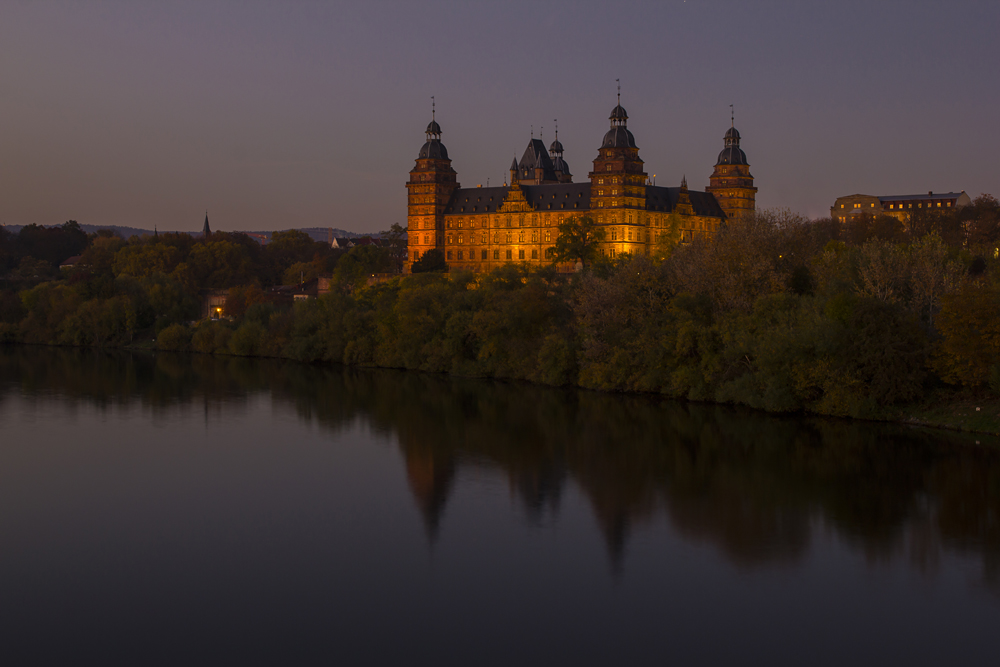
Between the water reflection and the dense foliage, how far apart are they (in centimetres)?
121

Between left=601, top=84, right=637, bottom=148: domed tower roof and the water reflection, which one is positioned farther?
left=601, top=84, right=637, bottom=148: domed tower roof

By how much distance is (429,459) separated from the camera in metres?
26.2

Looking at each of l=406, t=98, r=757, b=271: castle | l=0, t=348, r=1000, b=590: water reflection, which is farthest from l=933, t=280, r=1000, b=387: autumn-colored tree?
l=406, t=98, r=757, b=271: castle

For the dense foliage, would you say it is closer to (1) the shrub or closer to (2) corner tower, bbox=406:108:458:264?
(1) the shrub

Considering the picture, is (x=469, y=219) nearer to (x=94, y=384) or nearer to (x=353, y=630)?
(x=94, y=384)

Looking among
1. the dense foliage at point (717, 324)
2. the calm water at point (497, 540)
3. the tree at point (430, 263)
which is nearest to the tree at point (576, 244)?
the tree at point (430, 263)

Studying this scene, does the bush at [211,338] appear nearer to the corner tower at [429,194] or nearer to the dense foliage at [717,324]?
the dense foliage at [717,324]

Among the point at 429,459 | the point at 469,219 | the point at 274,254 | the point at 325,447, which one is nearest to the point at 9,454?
the point at 325,447

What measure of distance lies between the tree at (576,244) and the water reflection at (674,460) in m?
26.6

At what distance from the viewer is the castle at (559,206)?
7625 cm

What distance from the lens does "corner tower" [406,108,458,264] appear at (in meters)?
83.2

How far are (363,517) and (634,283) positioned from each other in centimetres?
1864

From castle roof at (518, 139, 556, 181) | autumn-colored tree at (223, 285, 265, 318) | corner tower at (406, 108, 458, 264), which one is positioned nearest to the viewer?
autumn-colored tree at (223, 285, 265, 318)

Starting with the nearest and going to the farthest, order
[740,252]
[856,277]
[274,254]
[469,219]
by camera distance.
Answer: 1. [856,277]
2. [740,252]
3. [469,219]
4. [274,254]
